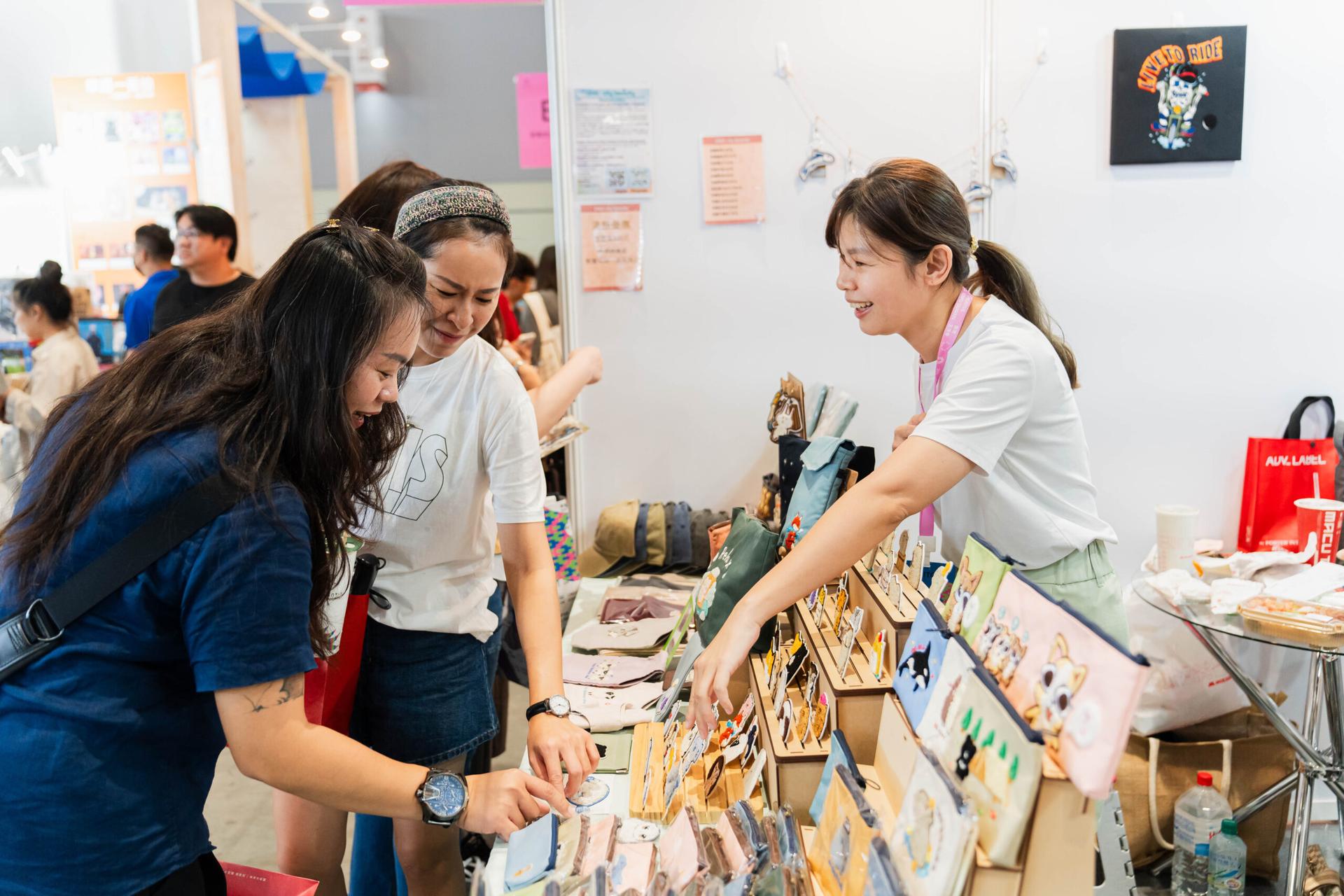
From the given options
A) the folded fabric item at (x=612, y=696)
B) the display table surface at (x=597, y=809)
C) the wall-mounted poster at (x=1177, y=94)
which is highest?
the wall-mounted poster at (x=1177, y=94)

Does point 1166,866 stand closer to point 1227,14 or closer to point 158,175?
point 1227,14

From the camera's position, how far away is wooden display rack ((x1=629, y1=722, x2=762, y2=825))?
4.64ft

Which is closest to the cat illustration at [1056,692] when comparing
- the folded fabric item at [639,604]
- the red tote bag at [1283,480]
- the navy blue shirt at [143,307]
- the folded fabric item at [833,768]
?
the folded fabric item at [833,768]

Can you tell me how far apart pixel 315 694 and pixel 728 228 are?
7.46ft

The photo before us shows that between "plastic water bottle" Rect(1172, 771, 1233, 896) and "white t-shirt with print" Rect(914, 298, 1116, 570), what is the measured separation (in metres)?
1.19

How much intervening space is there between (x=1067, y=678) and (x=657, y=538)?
241 cm

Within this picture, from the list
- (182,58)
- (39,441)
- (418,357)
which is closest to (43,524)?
(39,441)

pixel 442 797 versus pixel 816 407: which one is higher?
pixel 816 407

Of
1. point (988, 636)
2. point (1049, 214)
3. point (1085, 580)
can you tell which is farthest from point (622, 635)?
point (1049, 214)

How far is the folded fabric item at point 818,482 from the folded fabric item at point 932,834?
1.02 metres

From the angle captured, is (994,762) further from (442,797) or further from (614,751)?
(614,751)

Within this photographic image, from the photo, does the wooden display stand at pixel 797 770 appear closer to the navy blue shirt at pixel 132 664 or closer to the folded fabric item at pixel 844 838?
the folded fabric item at pixel 844 838

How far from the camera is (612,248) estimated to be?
3246mm

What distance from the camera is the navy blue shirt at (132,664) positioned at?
0.94 meters
